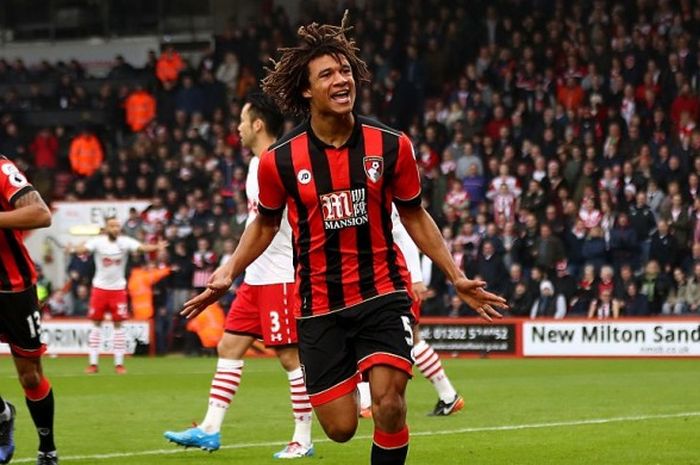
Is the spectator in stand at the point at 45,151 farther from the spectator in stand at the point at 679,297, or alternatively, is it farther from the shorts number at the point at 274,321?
the shorts number at the point at 274,321

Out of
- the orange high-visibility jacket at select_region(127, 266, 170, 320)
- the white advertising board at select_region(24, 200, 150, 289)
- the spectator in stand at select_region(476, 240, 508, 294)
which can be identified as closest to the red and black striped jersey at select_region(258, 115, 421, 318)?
the spectator in stand at select_region(476, 240, 508, 294)

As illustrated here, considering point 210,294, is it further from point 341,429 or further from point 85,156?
point 85,156

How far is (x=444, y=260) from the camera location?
8.14m

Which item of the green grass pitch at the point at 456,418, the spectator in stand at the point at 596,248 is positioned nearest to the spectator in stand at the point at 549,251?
the spectator in stand at the point at 596,248

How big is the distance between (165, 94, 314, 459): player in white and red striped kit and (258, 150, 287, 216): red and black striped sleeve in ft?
9.11

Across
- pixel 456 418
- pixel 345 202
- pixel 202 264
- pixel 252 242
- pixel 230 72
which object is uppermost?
pixel 230 72

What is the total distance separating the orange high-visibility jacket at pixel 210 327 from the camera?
26734 mm

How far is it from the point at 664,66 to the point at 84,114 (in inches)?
555

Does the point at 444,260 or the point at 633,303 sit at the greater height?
the point at 444,260

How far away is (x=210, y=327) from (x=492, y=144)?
6000mm

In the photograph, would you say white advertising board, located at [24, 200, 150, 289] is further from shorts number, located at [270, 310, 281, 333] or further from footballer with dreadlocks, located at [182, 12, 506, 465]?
footballer with dreadlocks, located at [182, 12, 506, 465]

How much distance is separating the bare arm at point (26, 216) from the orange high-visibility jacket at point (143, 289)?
18.7m

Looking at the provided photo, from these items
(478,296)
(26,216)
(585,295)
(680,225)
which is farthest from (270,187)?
(680,225)

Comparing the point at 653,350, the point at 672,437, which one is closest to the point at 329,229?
the point at 672,437
